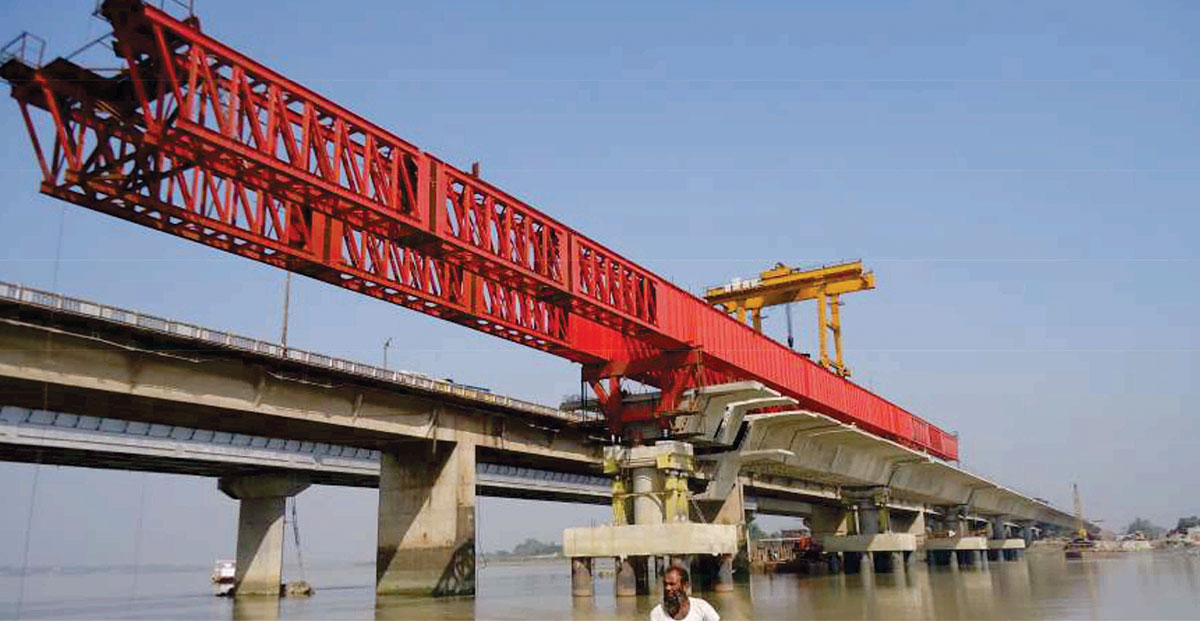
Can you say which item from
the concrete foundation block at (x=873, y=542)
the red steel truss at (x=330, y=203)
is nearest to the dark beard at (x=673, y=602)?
the red steel truss at (x=330, y=203)

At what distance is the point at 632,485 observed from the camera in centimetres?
4278

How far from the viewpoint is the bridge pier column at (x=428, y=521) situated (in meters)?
40.9

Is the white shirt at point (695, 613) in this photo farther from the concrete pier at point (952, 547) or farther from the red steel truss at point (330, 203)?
the concrete pier at point (952, 547)

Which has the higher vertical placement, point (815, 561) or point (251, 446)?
point (251, 446)

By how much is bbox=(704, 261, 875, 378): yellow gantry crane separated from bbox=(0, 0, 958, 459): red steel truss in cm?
3400

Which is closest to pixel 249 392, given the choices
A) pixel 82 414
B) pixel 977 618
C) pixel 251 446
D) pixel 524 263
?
pixel 82 414

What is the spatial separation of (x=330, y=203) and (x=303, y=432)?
60.1ft

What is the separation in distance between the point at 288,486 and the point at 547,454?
15539 millimetres

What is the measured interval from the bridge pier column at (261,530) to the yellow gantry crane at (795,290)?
133ft

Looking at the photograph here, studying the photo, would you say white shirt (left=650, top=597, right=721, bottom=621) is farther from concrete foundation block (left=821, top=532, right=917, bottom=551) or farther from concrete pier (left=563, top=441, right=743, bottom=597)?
concrete foundation block (left=821, top=532, right=917, bottom=551)

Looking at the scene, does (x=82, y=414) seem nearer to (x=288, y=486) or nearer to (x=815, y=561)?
(x=288, y=486)

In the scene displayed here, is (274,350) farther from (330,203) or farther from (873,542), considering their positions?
(873,542)

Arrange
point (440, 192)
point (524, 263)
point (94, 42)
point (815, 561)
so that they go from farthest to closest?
point (815, 561) → point (524, 263) → point (440, 192) → point (94, 42)

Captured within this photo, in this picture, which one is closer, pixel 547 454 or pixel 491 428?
pixel 491 428
